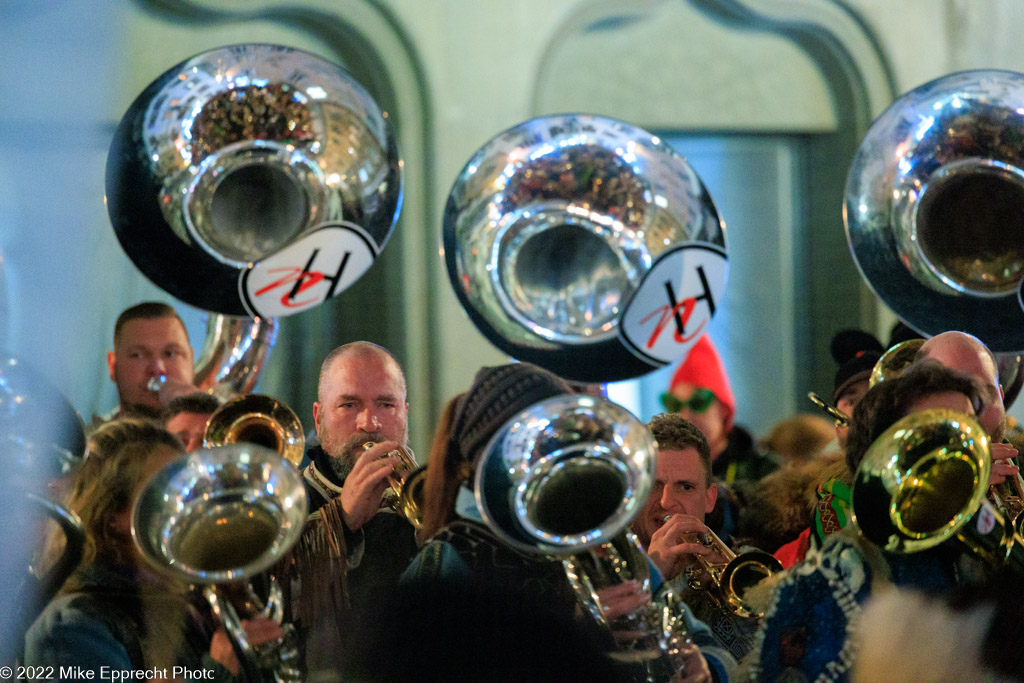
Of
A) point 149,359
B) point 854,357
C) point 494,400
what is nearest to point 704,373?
point 854,357

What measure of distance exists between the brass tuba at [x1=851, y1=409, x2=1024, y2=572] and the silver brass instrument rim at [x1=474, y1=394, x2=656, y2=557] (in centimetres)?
29

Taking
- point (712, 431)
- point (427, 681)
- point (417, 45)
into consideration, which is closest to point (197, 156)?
point (427, 681)

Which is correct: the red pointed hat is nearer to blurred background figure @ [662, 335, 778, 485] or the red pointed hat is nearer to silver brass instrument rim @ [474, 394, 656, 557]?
blurred background figure @ [662, 335, 778, 485]

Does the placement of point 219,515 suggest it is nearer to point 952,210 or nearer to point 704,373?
point 952,210

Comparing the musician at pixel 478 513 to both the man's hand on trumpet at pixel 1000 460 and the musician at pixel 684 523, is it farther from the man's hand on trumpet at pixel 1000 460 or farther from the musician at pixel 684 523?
the man's hand on trumpet at pixel 1000 460

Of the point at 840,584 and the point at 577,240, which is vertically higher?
the point at 577,240

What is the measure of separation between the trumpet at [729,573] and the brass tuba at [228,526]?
0.80 meters

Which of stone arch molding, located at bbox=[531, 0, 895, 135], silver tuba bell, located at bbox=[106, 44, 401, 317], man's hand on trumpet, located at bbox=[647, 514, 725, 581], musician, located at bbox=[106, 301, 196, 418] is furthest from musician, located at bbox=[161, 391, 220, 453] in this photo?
stone arch molding, located at bbox=[531, 0, 895, 135]

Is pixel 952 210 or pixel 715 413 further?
pixel 715 413

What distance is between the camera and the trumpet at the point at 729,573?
2230 millimetres

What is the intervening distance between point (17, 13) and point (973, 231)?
1.91 meters

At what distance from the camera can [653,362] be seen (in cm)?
206

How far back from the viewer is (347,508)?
6.82ft

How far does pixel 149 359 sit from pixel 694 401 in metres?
2.18
